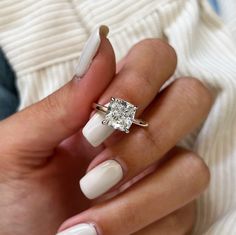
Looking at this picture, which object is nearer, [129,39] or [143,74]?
[143,74]

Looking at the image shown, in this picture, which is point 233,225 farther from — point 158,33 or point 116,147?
point 158,33

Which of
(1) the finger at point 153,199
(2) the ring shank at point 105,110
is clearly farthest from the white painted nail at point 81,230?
(2) the ring shank at point 105,110

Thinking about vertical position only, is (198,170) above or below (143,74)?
below

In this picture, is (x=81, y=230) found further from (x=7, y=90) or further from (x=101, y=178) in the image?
(x=7, y=90)

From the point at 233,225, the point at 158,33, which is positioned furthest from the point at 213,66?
the point at 233,225

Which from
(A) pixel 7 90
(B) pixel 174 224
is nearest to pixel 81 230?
(B) pixel 174 224
